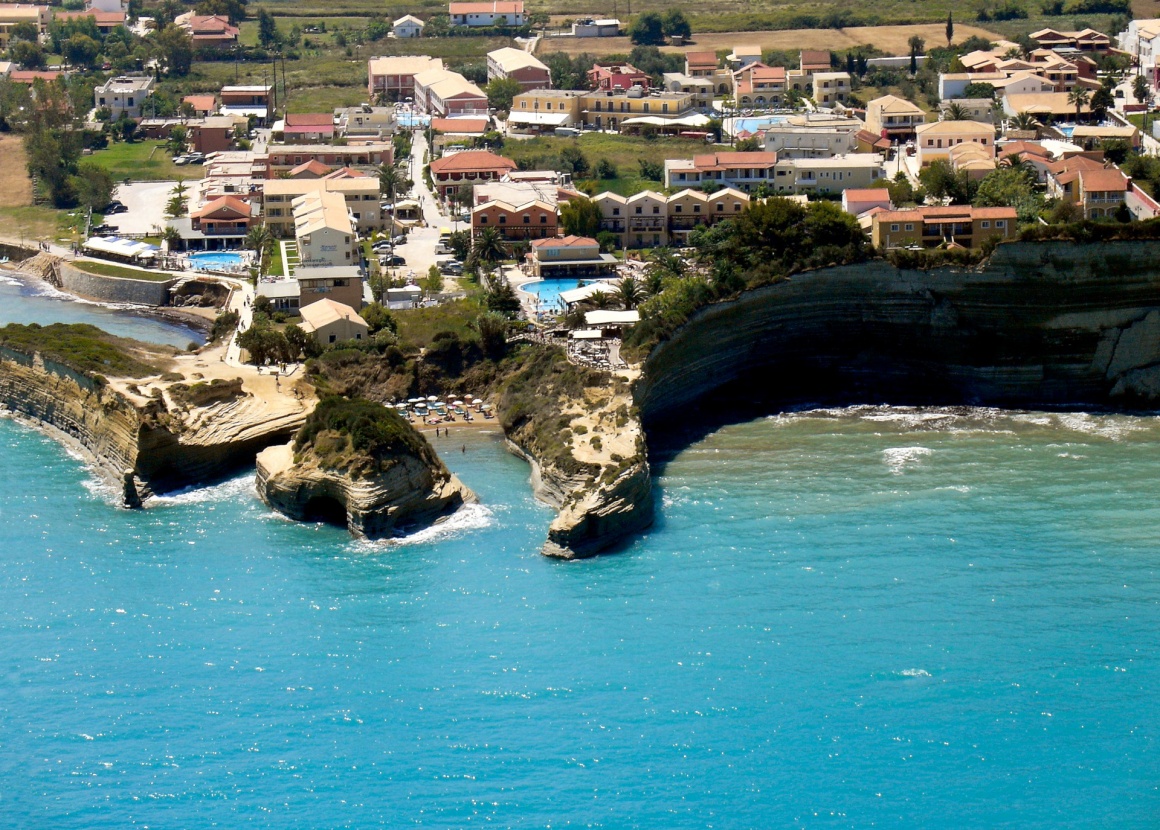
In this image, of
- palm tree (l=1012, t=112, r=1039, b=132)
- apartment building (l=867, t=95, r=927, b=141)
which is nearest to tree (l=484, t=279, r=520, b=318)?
apartment building (l=867, t=95, r=927, b=141)

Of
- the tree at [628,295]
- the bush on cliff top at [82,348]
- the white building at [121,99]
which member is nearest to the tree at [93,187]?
the white building at [121,99]

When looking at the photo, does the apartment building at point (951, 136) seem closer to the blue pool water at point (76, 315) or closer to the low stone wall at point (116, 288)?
the low stone wall at point (116, 288)

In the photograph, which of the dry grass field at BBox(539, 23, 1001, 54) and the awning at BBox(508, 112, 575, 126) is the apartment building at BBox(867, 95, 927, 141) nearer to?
the awning at BBox(508, 112, 575, 126)

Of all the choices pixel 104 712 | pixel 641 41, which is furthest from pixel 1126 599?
pixel 641 41

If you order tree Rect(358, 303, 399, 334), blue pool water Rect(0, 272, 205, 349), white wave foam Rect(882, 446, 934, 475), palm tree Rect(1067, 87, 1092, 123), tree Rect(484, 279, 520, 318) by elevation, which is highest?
palm tree Rect(1067, 87, 1092, 123)

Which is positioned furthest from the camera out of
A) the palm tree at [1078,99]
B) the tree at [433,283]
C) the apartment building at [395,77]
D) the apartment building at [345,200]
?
the apartment building at [395,77]

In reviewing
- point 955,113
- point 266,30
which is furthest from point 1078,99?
point 266,30
